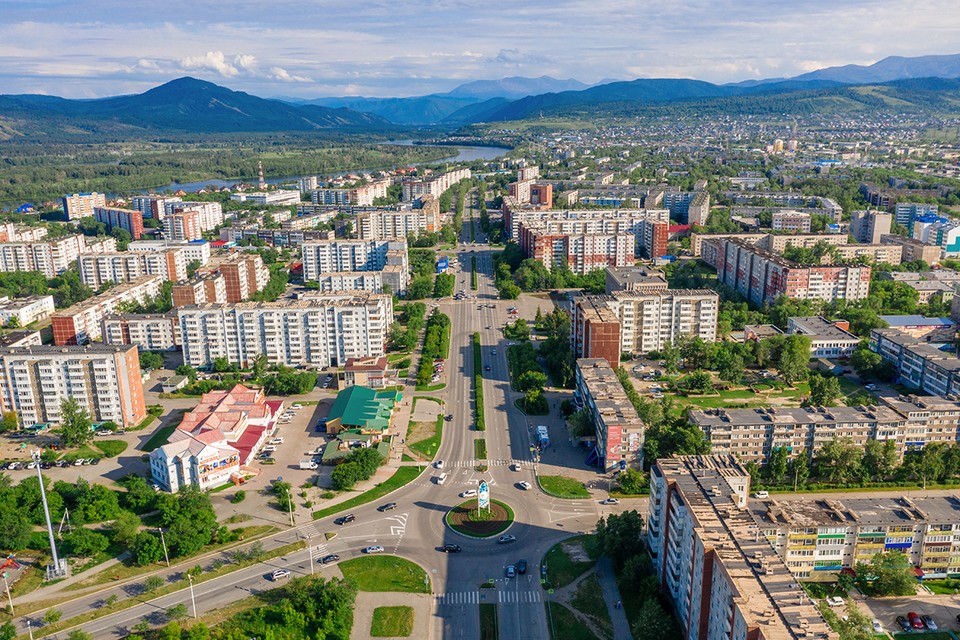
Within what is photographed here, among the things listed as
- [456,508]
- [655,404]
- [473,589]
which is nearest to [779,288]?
[655,404]

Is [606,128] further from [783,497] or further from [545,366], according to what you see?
[783,497]

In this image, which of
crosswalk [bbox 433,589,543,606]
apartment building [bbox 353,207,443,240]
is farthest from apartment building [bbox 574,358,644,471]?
apartment building [bbox 353,207,443,240]

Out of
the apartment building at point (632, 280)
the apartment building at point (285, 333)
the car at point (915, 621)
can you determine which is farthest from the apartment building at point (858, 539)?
the apartment building at point (285, 333)

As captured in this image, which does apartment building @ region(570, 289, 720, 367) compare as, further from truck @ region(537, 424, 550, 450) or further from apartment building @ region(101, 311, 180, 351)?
apartment building @ region(101, 311, 180, 351)

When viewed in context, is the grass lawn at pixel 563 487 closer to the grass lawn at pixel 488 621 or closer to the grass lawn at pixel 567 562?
the grass lawn at pixel 567 562

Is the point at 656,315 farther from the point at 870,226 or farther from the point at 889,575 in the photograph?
the point at 870,226

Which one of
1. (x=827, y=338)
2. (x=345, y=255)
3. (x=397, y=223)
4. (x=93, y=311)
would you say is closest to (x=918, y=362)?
(x=827, y=338)

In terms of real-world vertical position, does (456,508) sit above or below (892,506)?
below
